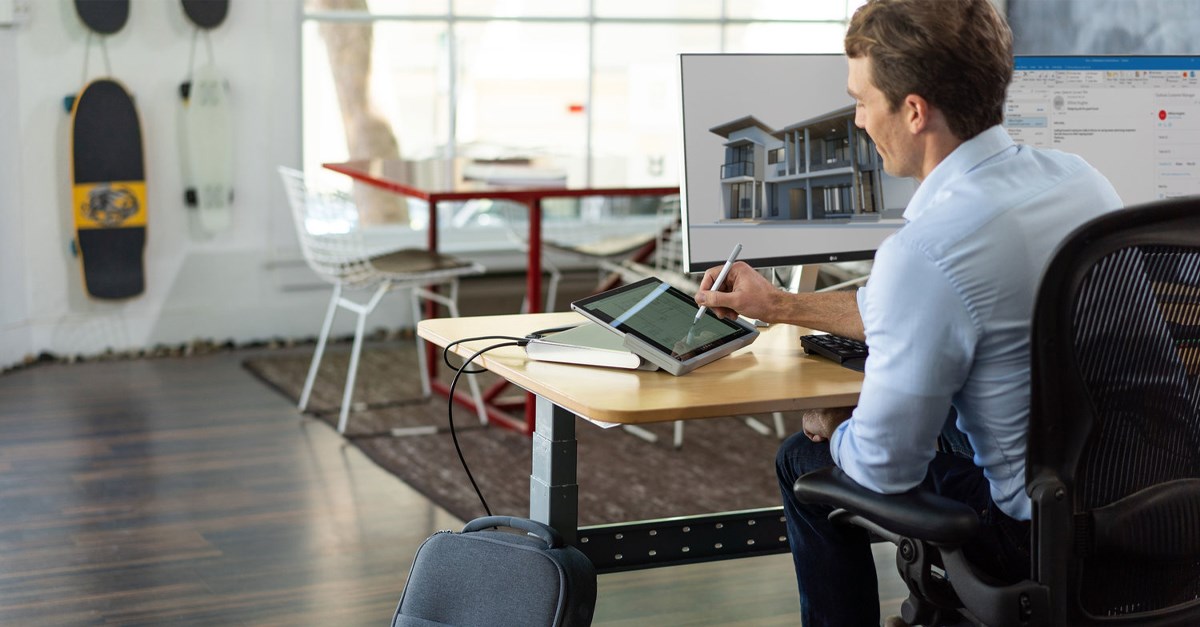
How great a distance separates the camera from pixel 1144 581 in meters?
1.56

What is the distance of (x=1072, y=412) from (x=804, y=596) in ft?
2.00

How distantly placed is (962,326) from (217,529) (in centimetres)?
232

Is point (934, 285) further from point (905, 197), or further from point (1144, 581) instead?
point (905, 197)

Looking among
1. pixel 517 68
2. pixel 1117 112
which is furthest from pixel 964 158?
pixel 517 68

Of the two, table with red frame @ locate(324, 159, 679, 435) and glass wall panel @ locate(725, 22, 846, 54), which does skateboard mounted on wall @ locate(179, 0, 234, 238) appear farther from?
glass wall panel @ locate(725, 22, 846, 54)

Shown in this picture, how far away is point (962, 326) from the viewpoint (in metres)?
1.53

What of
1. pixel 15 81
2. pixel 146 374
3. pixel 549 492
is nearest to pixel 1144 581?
pixel 549 492

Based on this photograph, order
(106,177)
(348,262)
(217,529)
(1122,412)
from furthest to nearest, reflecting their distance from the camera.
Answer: (106,177), (348,262), (217,529), (1122,412)

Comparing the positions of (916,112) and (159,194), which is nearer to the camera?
(916,112)

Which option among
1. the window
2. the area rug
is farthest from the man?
the window

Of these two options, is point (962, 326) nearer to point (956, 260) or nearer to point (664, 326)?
point (956, 260)

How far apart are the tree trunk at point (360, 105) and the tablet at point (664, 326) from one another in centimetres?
374

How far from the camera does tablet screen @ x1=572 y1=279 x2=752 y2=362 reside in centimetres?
196

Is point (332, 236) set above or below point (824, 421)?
above
